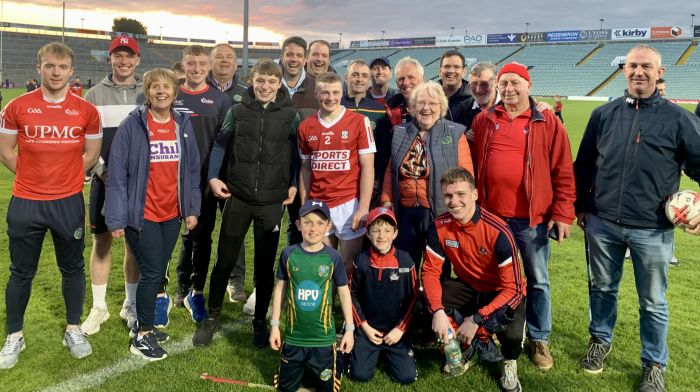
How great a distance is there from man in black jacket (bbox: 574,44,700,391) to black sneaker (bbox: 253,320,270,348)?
269cm

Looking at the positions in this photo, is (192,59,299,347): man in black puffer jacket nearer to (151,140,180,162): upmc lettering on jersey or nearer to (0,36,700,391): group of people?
(0,36,700,391): group of people

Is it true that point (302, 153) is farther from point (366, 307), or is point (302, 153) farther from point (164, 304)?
point (164, 304)

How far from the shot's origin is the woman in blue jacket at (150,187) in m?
3.69

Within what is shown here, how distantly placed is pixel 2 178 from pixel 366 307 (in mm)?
11060

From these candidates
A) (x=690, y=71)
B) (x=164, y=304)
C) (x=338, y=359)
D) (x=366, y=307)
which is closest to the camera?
(x=338, y=359)

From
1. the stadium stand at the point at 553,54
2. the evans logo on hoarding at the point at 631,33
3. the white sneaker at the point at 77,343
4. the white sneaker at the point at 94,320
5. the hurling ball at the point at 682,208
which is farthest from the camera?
the evans logo on hoarding at the point at 631,33

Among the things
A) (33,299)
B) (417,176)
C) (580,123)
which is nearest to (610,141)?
(417,176)

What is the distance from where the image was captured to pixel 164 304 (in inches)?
176

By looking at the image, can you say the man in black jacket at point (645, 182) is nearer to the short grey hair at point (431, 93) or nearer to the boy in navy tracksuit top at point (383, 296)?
the short grey hair at point (431, 93)

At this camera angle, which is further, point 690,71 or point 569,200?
point 690,71

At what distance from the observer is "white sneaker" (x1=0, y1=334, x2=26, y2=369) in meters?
3.58

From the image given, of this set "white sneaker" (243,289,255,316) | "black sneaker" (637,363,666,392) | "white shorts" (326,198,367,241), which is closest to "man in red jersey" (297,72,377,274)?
"white shorts" (326,198,367,241)

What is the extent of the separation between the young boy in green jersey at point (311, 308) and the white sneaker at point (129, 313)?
159 centimetres

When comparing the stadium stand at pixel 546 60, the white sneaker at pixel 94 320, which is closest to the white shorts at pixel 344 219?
the white sneaker at pixel 94 320
